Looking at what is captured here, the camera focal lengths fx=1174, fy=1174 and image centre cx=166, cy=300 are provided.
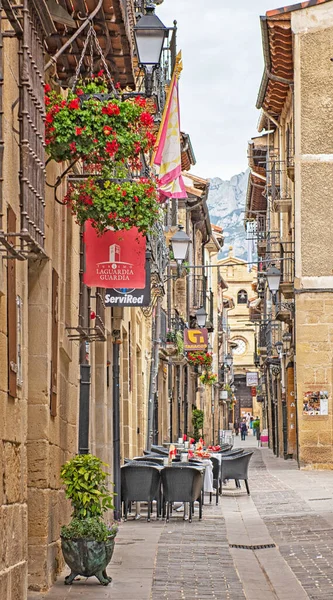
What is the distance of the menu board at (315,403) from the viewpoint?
30094 mm

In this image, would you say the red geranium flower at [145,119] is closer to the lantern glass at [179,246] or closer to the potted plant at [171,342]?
the lantern glass at [179,246]

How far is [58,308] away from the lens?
1063 centimetres

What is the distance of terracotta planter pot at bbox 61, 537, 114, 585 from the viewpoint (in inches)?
384

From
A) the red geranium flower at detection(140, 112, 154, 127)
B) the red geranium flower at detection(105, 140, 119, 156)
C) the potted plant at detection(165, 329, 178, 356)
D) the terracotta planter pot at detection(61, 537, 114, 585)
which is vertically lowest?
the terracotta planter pot at detection(61, 537, 114, 585)

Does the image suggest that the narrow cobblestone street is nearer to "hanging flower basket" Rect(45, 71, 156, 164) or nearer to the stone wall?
"hanging flower basket" Rect(45, 71, 156, 164)

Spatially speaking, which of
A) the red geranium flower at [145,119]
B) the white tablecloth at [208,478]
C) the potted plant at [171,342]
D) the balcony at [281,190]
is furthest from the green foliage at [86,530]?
the potted plant at [171,342]

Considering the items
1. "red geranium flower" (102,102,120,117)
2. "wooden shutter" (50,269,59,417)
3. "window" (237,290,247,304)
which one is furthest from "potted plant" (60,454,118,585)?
"window" (237,290,247,304)

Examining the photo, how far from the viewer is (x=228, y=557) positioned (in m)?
12.3

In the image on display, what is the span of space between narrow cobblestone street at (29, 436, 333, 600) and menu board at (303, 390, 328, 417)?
10.0m

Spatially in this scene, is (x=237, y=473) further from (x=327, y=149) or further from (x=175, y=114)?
(x=327, y=149)

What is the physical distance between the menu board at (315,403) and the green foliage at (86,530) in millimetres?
20694

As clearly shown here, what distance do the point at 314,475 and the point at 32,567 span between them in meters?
19.0

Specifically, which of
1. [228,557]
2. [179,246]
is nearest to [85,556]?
[228,557]

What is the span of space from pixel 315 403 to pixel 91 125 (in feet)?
71.2
